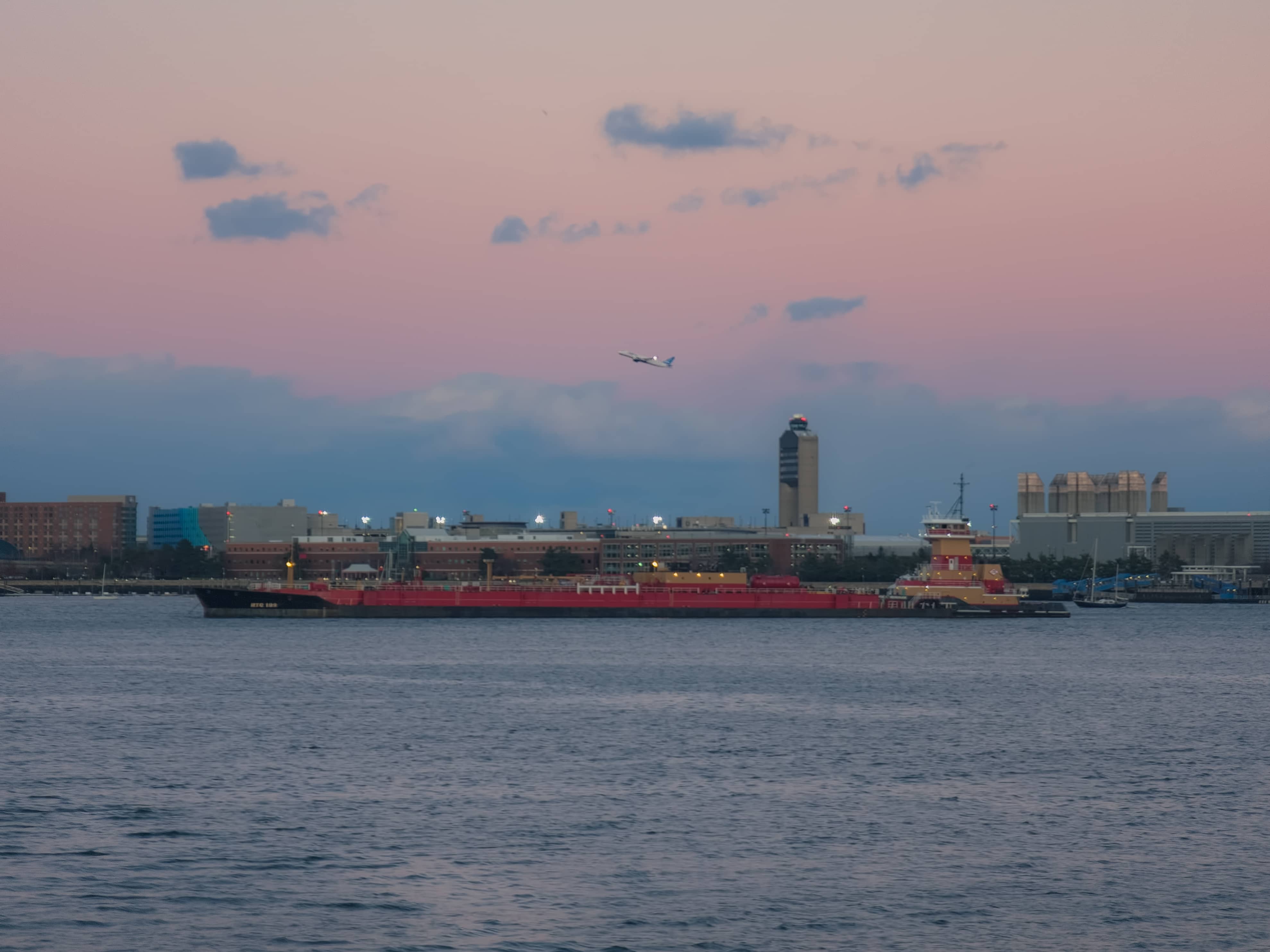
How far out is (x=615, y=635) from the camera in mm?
113688

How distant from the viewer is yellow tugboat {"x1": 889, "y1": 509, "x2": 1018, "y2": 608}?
127500 millimetres

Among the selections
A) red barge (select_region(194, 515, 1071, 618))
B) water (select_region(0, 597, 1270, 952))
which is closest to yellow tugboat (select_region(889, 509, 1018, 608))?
red barge (select_region(194, 515, 1071, 618))

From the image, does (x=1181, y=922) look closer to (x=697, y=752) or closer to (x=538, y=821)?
(x=538, y=821)

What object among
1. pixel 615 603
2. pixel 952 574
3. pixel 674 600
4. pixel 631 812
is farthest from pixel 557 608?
pixel 631 812

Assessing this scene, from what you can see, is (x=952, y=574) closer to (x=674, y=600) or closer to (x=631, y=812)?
(x=674, y=600)

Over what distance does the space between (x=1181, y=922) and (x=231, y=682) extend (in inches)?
1976

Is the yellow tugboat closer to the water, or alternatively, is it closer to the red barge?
the red barge

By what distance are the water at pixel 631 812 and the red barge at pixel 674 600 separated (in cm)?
5363

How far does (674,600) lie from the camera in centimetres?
13162

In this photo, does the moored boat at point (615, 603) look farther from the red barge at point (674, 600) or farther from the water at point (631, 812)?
the water at point (631, 812)

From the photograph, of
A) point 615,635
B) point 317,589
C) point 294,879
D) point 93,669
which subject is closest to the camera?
point 294,879

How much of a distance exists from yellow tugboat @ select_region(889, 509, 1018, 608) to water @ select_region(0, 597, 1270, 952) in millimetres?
53947

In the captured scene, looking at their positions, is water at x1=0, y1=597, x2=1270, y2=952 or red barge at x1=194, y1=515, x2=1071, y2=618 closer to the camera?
water at x1=0, y1=597, x2=1270, y2=952

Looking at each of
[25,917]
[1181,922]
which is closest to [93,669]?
[25,917]
